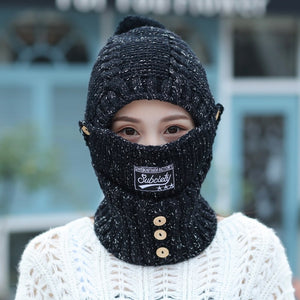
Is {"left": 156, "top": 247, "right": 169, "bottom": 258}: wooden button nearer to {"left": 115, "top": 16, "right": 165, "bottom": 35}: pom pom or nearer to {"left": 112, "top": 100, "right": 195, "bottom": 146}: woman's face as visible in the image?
{"left": 112, "top": 100, "right": 195, "bottom": 146}: woman's face

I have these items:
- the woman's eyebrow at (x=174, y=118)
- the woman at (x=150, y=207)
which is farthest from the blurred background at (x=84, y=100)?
the woman's eyebrow at (x=174, y=118)

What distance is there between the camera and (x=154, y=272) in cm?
194

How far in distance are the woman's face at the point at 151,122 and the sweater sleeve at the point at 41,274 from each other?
0.41 m

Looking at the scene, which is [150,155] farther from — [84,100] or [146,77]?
[84,100]

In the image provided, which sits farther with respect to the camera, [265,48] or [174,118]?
[265,48]

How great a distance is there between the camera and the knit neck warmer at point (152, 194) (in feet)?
6.27

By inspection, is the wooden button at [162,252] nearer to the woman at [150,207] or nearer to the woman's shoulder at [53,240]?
the woman at [150,207]

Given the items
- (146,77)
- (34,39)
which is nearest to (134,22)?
(146,77)

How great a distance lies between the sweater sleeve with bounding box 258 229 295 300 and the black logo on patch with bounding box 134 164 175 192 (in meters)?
0.36

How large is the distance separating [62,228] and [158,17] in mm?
4841

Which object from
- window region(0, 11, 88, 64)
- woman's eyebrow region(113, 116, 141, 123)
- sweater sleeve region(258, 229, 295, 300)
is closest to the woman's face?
woman's eyebrow region(113, 116, 141, 123)

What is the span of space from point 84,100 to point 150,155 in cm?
479

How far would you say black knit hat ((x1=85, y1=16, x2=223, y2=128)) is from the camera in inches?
73.3

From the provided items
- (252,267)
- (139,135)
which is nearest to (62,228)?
(139,135)
